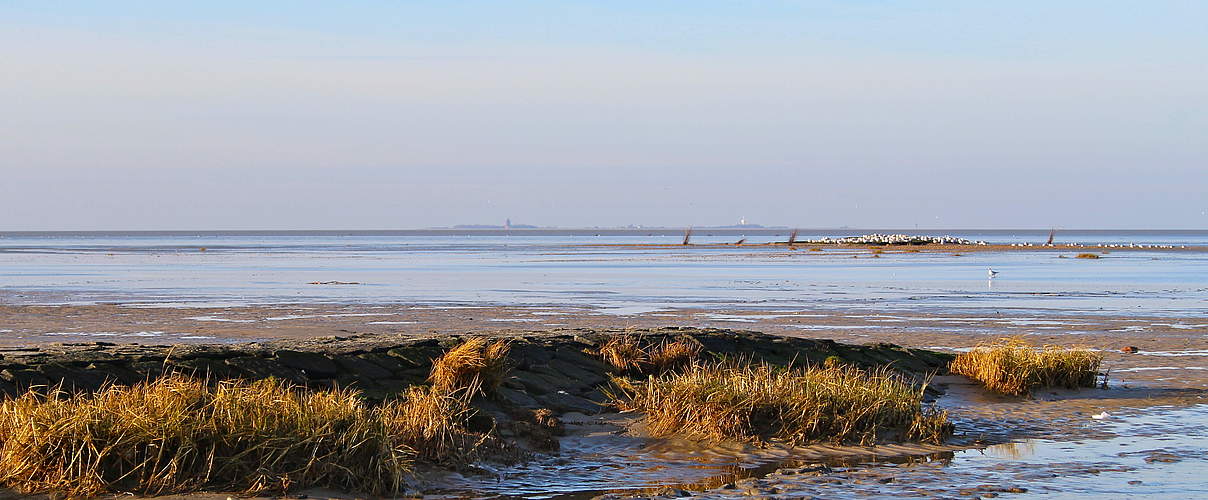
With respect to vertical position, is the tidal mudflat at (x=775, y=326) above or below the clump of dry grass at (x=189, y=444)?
below

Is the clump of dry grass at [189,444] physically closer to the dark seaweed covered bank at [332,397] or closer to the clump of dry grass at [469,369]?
the dark seaweed covered bank at [332,397]

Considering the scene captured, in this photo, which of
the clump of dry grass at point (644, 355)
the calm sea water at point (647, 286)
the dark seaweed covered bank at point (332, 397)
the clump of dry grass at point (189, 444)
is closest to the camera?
the clump of dry grass at point (189, 444)

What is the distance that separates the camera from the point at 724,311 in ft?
88.5

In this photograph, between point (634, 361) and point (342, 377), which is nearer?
point (342, 377)

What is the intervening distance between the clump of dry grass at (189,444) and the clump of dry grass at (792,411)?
3085 mm

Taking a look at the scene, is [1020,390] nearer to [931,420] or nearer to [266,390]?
[931,420]

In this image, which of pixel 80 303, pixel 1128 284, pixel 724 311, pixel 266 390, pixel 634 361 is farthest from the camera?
pixel 1128 284

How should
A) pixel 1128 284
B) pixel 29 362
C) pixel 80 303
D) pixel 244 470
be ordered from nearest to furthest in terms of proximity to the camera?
pixel 244 470, pixel 29 362, pixel 80 303, pixel 1128 284

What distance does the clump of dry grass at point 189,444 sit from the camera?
798cm

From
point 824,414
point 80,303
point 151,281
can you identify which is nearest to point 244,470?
point 824,414

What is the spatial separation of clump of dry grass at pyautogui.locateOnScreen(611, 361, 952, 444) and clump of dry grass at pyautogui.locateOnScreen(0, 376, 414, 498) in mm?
3085

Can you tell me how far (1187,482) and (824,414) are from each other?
9.20ft

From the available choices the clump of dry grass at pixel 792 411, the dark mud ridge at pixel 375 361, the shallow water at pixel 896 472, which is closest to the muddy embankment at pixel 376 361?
the dark mud ridge at pixel 375 361

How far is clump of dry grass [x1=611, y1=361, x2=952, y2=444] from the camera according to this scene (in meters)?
10.8
